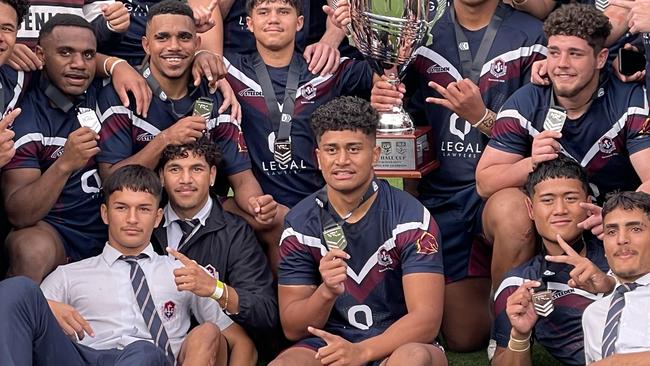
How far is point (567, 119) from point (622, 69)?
0.42 metres

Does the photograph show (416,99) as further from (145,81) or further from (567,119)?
(145,81)

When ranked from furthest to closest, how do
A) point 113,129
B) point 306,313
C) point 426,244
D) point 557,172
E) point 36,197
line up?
point 113,129 → point 36,197 → point 557,172 → point 426,244 → point 306,313

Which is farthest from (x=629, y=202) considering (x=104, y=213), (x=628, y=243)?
(x=104, y=213)

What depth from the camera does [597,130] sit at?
7.48 meters

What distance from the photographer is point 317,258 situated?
7023 mm

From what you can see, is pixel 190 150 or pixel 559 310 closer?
pixel 559 310

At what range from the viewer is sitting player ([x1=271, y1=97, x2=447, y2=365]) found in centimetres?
685

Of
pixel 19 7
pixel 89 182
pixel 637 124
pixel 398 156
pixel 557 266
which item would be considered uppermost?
pixel 19 7

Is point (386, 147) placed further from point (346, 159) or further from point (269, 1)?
point (269, 1)

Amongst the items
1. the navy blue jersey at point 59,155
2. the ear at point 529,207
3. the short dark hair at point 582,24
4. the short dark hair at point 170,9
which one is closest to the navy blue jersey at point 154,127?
the navy blue jersey at point 59,155

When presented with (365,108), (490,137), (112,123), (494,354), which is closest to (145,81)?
(112,123)

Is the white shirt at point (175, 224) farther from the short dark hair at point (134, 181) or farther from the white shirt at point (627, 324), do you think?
the white shirt at point (627, 324)

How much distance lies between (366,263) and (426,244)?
34 centimetres

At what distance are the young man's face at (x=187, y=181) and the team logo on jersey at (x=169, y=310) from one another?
602 millimetres
